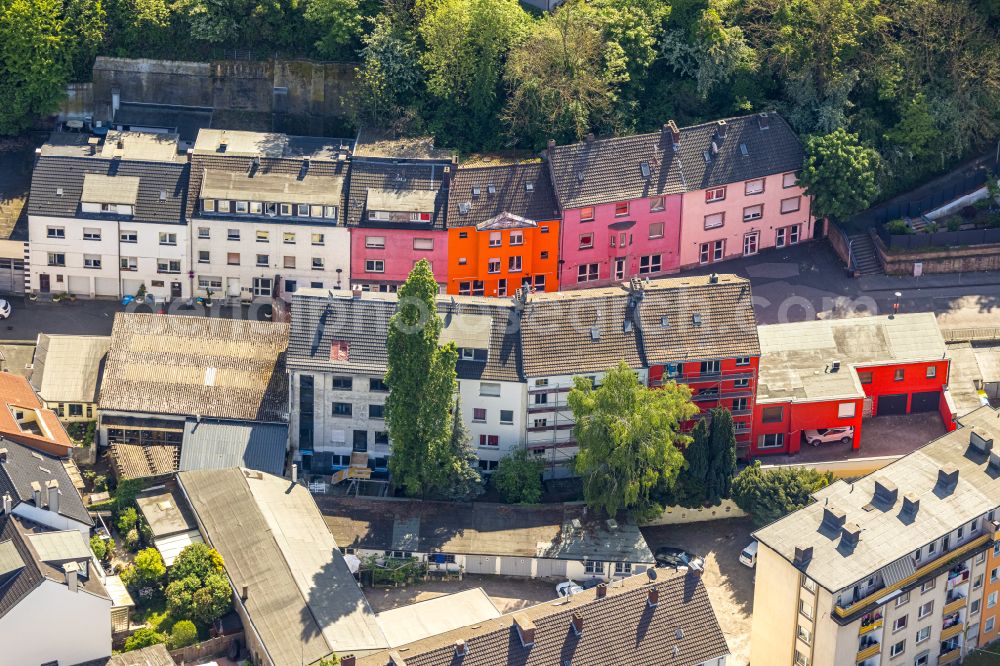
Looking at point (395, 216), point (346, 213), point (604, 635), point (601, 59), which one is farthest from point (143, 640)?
point (601, 59)

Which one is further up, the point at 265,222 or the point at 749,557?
the point at 265,222

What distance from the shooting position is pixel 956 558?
137625 millimetres

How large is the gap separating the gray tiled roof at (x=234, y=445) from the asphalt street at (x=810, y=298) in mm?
14586

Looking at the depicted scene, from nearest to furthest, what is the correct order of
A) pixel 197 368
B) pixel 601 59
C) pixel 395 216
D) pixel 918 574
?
pixel 918 574 < pixel 197 368 < pixel 395 216 < pixel 601 59

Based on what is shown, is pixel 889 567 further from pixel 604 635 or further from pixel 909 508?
pixel 604 635

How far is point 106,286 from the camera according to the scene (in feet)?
542

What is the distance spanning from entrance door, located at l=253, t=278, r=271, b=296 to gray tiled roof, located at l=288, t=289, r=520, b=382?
12243 millimetres

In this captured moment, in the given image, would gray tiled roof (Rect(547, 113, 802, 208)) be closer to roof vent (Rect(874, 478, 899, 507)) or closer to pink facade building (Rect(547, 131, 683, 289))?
pink facade building (Rect(547, 131, 683, 289))

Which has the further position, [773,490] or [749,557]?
[773,490]

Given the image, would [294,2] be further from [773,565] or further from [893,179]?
[773,565]

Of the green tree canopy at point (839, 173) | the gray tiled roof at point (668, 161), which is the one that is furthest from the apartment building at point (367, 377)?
the green tree canopy at point (839, 173)

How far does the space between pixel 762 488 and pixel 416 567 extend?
23470 mm

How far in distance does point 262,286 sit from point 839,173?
143 ft

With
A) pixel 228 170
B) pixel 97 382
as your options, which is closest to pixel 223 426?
pixel 97 382
